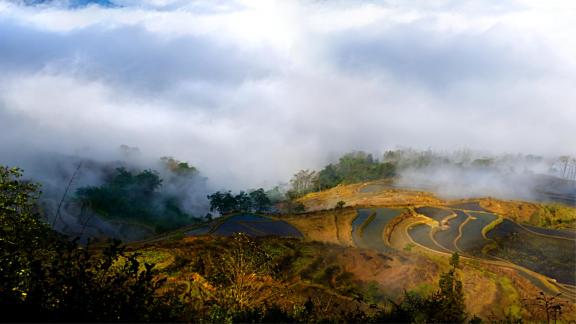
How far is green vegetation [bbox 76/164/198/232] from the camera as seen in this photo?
54.0 meters

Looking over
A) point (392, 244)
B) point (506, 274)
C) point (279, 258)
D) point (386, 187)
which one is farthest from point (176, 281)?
point (386, 187)

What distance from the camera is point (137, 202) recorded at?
193 ft

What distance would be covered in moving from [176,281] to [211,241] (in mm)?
9813

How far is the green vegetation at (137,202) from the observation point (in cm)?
5397

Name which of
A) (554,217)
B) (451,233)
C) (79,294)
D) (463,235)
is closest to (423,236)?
(451,233)

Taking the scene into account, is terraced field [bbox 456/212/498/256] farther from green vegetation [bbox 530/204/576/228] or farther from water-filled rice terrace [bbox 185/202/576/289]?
green vegetation [bbox 530/204/576/228]

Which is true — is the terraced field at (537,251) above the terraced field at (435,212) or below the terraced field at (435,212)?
below

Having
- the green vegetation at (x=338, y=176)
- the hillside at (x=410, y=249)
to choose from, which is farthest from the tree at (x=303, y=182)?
the hillside at (x=410, y=249)

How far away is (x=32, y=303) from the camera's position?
5555 mm

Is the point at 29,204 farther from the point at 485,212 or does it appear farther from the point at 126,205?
the point at 485,212

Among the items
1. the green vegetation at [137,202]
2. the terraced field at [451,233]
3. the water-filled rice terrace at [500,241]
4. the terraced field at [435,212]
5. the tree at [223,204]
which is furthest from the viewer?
the tree at [223,204]

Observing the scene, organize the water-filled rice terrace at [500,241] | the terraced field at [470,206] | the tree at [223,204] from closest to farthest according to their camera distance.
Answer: the water-filled rice terrace at [500,241]
the terraced field at [470,206]
the tree at [223,204]

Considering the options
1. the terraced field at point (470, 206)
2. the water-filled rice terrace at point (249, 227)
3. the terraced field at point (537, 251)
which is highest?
the terraced field at point (470, 206)

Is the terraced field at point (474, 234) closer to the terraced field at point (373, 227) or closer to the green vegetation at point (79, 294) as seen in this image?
the terraced field at point (373, 227)
